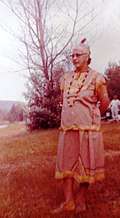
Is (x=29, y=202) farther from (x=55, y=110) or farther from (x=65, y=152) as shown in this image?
(x=55, y=110)

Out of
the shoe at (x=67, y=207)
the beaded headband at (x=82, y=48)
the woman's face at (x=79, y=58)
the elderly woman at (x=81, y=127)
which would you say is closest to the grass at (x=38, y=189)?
the shoe at (x=67, y=207)

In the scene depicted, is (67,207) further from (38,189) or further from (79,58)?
(79,58)

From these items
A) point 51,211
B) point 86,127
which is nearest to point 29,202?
point 51,211

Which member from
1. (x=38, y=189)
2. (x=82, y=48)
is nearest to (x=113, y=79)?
(x=38, y=189)

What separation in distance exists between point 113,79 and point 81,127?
11.6 m

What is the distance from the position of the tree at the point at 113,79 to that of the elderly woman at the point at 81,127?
33.7 feet

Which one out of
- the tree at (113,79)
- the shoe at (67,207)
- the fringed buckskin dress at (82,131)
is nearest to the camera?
the fringed buckskin dress at (82,131)

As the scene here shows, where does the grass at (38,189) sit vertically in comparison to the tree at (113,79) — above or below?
below

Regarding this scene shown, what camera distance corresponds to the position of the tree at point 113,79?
47.0 feet

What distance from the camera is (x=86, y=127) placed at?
370 cm

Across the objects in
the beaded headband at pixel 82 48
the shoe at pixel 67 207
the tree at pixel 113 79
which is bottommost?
the shoe at pixel 67 207

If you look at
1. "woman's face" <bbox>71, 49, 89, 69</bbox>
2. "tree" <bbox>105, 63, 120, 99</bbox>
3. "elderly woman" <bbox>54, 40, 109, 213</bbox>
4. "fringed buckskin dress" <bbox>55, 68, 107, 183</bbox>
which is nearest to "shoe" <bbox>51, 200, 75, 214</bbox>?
"elderly woman" <bbox>54, 40, 109, 213</bbox>

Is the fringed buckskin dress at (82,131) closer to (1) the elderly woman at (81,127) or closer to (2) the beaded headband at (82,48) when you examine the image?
(1) the elderly woman at (81,127)

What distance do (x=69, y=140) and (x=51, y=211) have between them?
60cm
